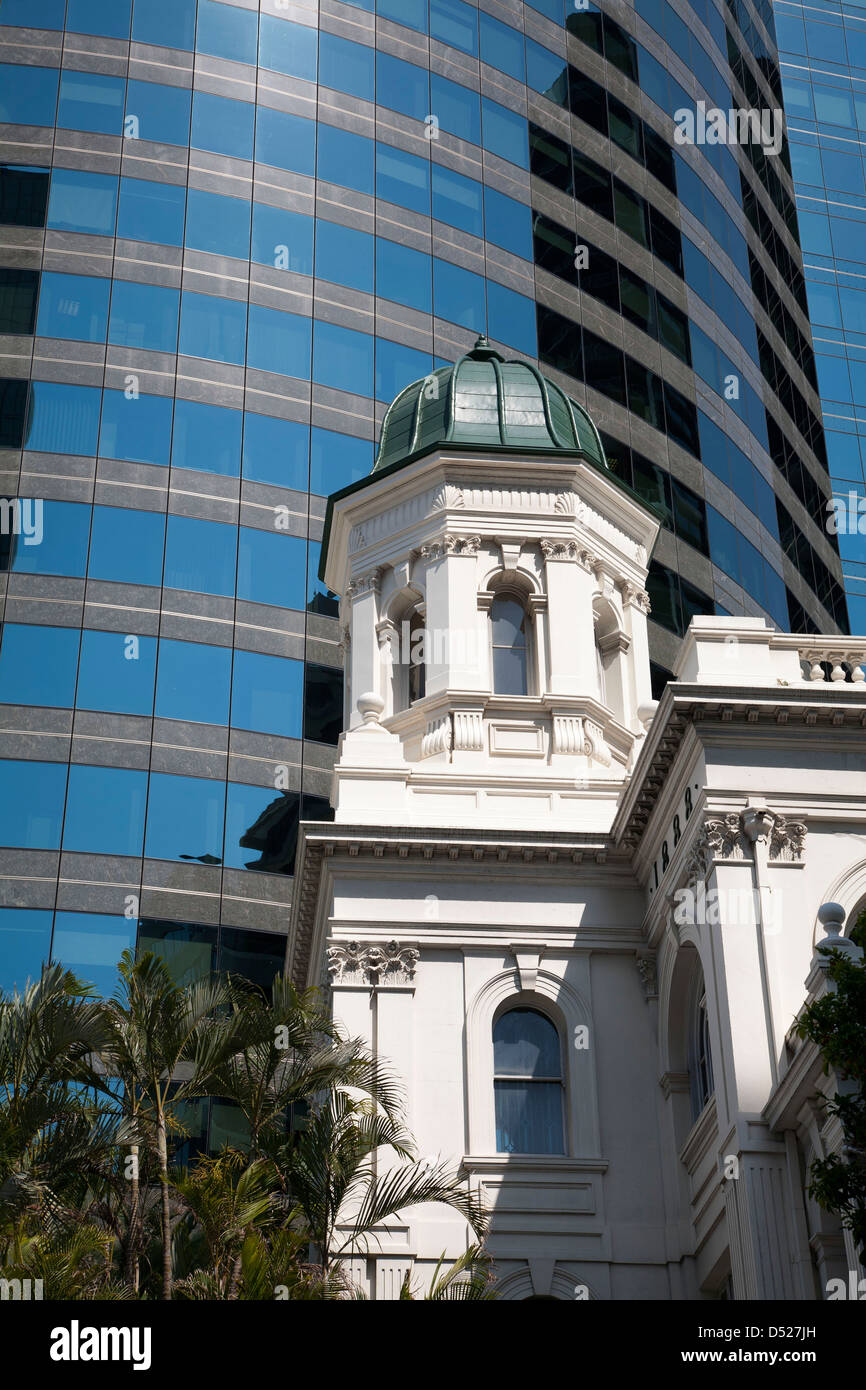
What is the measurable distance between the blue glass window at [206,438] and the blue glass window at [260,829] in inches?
354

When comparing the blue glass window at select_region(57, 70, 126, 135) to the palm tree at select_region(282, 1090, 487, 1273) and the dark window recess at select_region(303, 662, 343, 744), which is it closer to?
the dark window recess at select_region(303, 662, 343, 744)

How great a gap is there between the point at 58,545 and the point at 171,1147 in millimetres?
26354

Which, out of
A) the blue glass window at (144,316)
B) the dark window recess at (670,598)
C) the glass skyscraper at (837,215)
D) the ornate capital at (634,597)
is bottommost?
the ornate capital at (634,597)

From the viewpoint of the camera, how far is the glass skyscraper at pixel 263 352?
45719 millimetres

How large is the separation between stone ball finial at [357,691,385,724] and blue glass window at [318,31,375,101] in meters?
28.8

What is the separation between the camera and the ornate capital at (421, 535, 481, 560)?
3697 centimetres

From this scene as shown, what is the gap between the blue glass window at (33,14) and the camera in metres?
55.0

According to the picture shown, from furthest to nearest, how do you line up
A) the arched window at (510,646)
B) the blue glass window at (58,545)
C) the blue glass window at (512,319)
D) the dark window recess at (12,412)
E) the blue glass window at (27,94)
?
the blue glass window at (512,319)
the blue glass window at (27,94)
the dark window recess at (12,412)
the blue glass window at (58,545)
the arched window at (510,646)

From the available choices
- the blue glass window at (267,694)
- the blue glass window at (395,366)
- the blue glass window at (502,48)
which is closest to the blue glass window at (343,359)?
the blue glass window at (395,366)

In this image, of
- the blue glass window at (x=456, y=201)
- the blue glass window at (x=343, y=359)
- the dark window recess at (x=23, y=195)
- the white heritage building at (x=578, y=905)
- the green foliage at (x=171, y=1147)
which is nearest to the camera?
the green foliage at (x=171, y=1147)

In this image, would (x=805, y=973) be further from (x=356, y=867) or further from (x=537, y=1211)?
(x=356, y=867)

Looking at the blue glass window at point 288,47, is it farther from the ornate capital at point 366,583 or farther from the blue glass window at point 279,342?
the ornate capital at point 366,583

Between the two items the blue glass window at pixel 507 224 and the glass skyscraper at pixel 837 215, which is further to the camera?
the glass skyscraper at pixel 837 215

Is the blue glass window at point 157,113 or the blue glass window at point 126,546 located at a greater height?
the blue glass window at point 157,113
